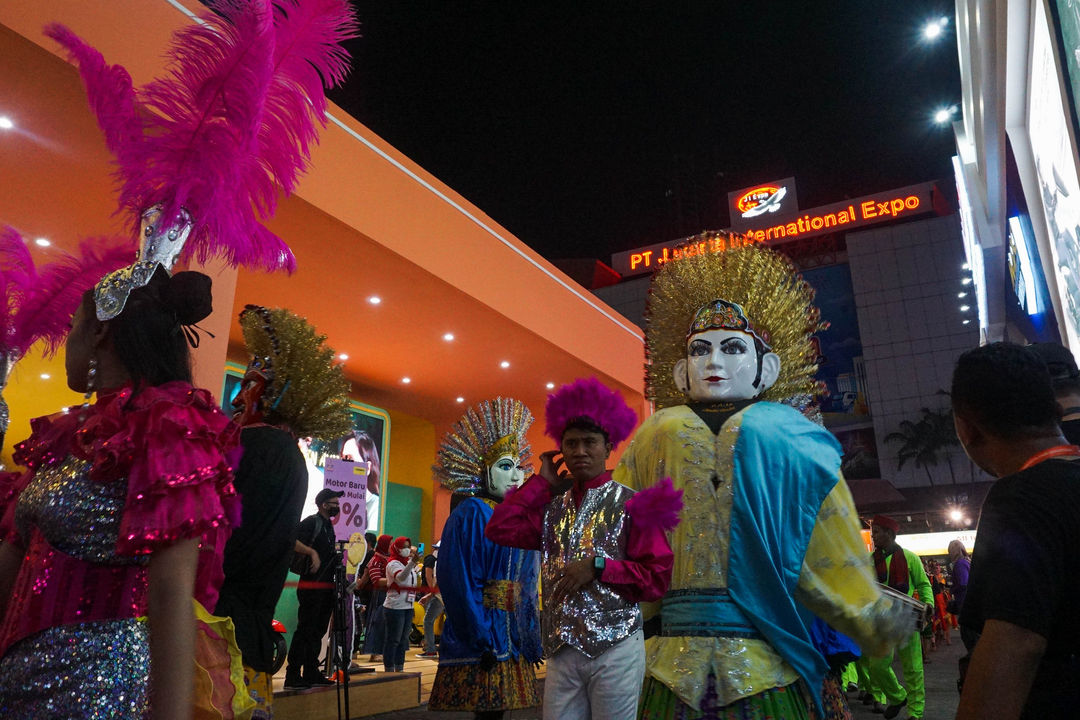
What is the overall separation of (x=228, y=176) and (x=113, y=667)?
1133 millimetres

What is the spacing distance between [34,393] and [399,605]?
213 inches

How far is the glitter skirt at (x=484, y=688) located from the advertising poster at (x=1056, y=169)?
12.8 ft

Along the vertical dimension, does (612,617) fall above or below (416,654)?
above

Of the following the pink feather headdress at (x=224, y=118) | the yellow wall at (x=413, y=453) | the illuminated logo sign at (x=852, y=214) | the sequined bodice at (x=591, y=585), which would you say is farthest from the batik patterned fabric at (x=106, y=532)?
the illuminated logo sign at (x=852, y=214)

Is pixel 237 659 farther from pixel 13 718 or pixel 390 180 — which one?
pixel 390 180

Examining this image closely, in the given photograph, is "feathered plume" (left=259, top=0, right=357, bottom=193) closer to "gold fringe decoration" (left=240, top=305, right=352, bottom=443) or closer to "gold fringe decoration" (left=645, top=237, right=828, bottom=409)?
"gold fringe decoration" (left=240, top=305, right=352, bottom=443)

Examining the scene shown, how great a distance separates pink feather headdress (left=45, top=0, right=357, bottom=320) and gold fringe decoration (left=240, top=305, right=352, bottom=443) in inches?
51.9

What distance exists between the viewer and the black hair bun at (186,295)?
148 centimetres

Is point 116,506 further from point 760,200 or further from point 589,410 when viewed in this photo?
point 760,200

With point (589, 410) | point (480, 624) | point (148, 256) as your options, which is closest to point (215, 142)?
point (148, 256)

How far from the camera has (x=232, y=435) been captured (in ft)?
4.58

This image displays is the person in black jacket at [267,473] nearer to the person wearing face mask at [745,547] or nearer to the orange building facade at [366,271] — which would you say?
the person wearing face mask at [745,547]

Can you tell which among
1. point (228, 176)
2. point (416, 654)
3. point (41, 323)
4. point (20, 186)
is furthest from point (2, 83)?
point (416, 654)

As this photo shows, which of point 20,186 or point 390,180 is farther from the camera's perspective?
point 390,180
